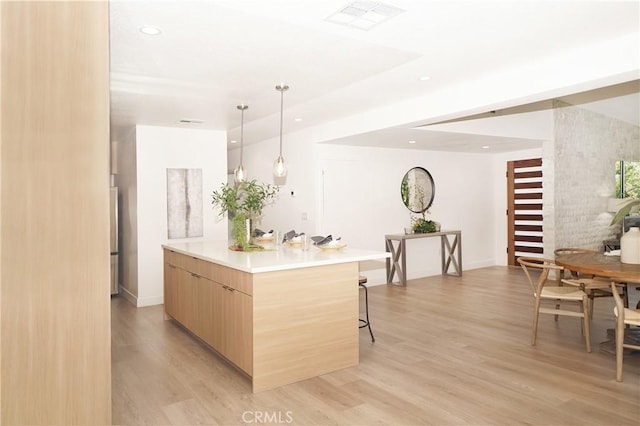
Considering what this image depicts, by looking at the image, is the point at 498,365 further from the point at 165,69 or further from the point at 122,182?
the point at 122,182

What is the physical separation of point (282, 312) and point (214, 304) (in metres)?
0.82

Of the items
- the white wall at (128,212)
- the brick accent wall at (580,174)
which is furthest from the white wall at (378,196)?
the white wall at (128,212)

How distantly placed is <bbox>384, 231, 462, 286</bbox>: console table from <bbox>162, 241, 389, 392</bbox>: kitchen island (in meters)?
3.59

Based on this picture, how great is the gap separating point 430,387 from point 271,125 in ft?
14.2

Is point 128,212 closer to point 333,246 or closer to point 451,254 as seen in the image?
point 333,246

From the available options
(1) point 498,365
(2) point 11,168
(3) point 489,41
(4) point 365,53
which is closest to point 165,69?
(4) point 365,53

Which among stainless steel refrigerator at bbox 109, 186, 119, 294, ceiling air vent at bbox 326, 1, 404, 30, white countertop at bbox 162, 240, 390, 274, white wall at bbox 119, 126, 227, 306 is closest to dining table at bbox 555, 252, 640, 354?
white countertop at bbox 162, 240, 390, 274

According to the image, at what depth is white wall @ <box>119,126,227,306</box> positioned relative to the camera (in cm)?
600

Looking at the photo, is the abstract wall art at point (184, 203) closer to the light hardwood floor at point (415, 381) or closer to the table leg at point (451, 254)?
the light hardwood floor at point (415, 381)

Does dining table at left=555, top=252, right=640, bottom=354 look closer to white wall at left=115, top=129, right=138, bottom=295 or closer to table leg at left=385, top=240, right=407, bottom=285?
table leg at left=385, top=240, right=407, bottom=285

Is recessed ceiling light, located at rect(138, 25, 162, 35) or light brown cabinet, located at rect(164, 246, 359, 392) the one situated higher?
recessed ceiling light, located at rect(138, 25, 162, 35)
